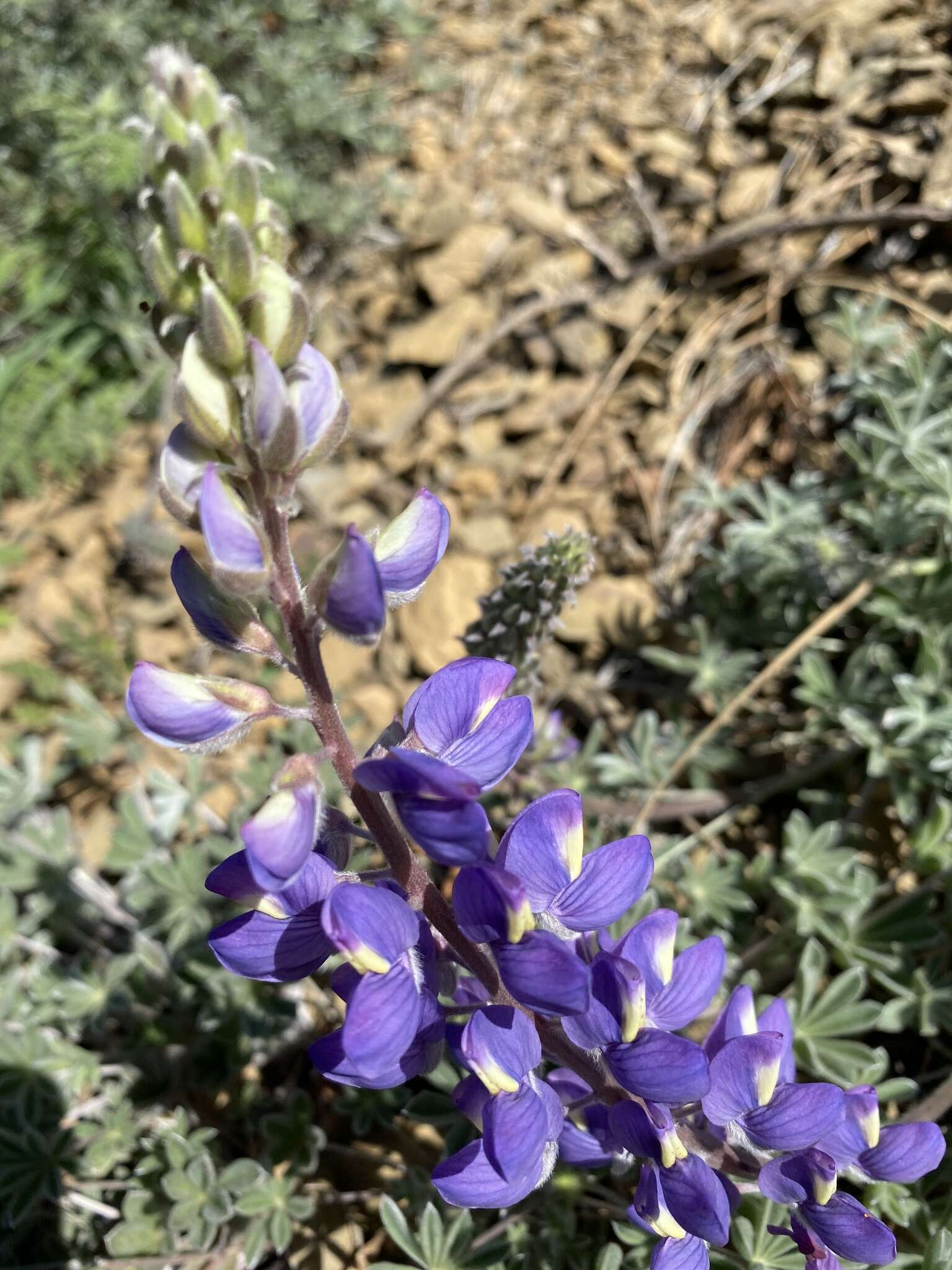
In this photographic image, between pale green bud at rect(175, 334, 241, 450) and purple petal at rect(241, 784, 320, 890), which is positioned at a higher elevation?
pale green bud at rect(175, 334, 241, 450)

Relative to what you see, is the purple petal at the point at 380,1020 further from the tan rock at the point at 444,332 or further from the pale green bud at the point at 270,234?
the tan rock at the point at 444,332

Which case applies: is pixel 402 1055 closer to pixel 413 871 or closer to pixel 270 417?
pixel 413 871

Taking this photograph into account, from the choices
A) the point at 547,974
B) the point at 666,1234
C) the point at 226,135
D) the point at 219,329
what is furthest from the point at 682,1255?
the point at 226,135

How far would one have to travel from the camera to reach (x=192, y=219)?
1.25 m

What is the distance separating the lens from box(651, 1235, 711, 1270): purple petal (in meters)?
1.48

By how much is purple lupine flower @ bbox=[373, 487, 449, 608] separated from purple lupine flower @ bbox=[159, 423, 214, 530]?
27cm

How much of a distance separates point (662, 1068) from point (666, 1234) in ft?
1.00

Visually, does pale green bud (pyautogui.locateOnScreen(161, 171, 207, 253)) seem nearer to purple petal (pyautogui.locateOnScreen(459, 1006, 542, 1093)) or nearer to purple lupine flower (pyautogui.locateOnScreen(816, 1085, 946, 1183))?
purple petal (pyautogui.locateOnScreen(459, 1006, 542, 1093))

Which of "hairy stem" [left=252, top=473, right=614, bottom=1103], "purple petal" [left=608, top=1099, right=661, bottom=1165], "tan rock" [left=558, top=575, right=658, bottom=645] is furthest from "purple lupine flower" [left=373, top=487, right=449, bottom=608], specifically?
"tan rock" [left=558, top=575, right=658, bottom=645]

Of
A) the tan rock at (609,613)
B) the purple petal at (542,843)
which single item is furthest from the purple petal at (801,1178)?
the tan rock at (609,613)

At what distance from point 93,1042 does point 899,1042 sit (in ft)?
7.40

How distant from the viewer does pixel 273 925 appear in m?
1.44

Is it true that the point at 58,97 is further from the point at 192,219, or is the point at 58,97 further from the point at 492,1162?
the point at 492,1162

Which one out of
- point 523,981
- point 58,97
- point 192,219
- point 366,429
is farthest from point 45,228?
point 523,981
